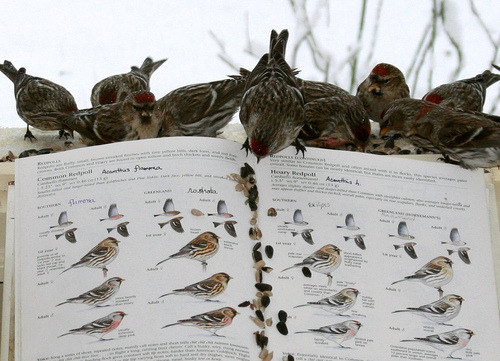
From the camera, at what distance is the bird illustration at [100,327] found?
4.29 ft

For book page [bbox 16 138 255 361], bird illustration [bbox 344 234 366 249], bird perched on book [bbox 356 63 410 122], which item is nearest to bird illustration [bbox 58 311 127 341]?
book page [bbox 16 138 255 361]

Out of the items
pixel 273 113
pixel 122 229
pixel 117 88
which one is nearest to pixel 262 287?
pixel 122 229

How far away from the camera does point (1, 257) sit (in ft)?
4.89

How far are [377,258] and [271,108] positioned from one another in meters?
0.40

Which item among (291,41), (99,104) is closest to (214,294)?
(99,104)

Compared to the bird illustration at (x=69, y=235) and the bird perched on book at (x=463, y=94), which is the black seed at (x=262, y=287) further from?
the bird perched on book at (x=463, y=94)

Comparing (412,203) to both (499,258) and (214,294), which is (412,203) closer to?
(499,258)

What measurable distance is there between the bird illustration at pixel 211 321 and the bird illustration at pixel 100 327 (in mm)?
92

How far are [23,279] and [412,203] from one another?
0.80m

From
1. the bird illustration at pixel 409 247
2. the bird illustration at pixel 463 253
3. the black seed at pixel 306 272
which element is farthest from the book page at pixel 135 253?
the bird illustration at pixel 463 253

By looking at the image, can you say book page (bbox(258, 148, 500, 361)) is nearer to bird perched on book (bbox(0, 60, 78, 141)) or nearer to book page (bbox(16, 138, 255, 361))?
book page (bbox(16, 138, 255, 361))

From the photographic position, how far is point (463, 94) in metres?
1.90

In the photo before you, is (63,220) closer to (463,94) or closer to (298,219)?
(298,219)

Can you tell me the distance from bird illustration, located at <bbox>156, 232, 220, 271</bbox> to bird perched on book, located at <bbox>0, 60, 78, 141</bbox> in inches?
21.3
